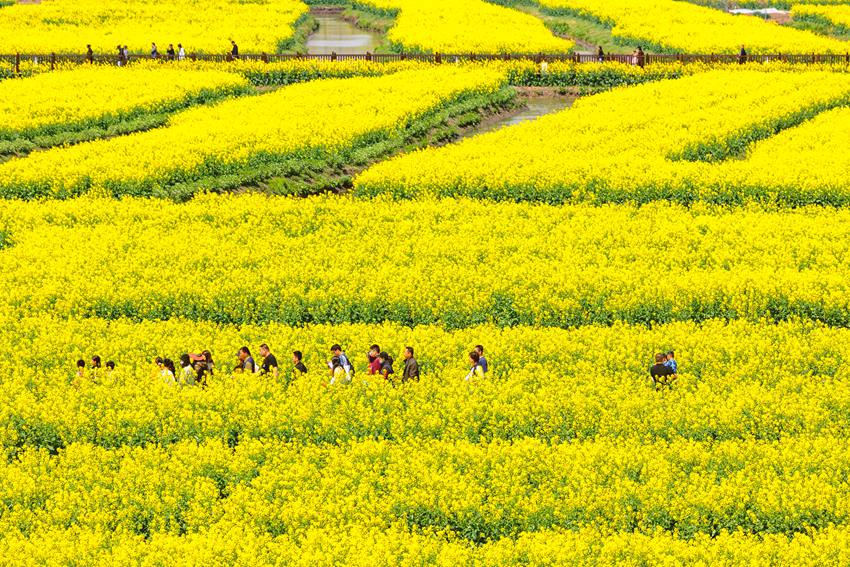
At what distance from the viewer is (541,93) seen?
5734 cm

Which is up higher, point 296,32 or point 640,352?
point 296,32

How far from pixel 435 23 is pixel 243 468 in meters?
62.2

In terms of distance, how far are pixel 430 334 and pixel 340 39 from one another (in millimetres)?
59026

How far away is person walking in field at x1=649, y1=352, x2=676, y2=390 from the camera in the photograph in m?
21.4

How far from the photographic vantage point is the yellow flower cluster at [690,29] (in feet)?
219

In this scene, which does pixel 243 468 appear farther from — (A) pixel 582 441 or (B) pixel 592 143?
(B) pixel 592 143

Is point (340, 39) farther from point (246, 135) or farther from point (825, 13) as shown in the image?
point (246, 135)

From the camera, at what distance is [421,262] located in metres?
28.7

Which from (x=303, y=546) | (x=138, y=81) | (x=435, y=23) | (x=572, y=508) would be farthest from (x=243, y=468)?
(x=435, y=23)

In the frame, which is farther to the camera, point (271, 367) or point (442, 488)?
point (271, 367)

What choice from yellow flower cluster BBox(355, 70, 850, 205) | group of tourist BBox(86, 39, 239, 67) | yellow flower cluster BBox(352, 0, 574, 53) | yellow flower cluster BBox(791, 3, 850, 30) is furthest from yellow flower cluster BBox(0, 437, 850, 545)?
→ yellow flower cluster BBox(791, 3, 850, 30)

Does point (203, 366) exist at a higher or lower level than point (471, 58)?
lower

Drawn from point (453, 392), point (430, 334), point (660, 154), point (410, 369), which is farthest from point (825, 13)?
point (410, 369)

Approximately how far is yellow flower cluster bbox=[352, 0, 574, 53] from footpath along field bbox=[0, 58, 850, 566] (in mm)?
20040
